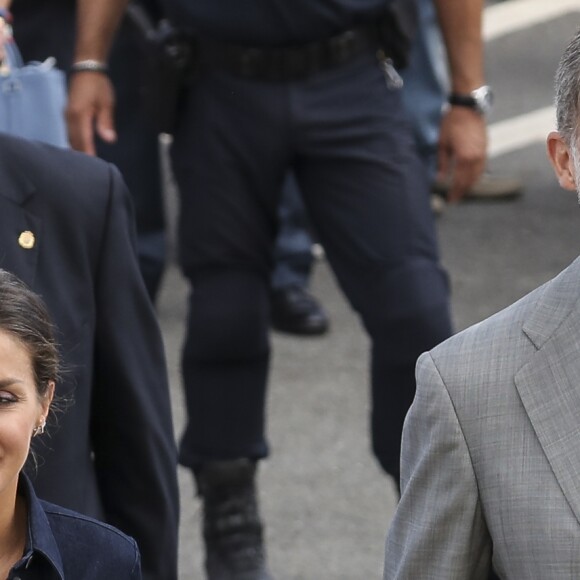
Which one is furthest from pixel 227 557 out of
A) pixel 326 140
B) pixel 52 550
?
pixel 52 550

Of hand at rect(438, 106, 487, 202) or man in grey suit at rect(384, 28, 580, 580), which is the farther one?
hand at rect(438, 106, 487, 202)

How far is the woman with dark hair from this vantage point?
85.8 inches

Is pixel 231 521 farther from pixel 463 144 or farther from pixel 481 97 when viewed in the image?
pixel 481 97

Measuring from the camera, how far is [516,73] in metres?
9.23

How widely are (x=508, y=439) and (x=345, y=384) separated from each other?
3419 millimetres

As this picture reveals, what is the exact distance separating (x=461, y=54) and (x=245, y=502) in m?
1.14

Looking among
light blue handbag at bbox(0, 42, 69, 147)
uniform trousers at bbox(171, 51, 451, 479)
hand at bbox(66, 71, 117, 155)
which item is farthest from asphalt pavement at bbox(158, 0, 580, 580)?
light blue handbag at bbox(0, 42, 69, 147)

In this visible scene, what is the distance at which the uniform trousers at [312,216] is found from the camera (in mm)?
3844

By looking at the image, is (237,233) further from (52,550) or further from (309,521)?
(52,550)

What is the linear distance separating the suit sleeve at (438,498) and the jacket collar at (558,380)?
0.10 meters

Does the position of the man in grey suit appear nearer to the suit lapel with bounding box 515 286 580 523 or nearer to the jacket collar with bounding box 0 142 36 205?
the suit lapel with bounding box 515 286 580 523

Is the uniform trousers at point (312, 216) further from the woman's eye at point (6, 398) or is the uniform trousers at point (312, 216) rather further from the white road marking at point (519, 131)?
the white road marking at point (519, 131)

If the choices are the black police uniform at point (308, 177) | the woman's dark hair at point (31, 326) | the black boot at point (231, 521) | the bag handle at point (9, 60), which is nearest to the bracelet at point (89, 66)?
the black police uniform at point (308, 177)

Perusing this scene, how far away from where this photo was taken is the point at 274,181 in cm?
394
